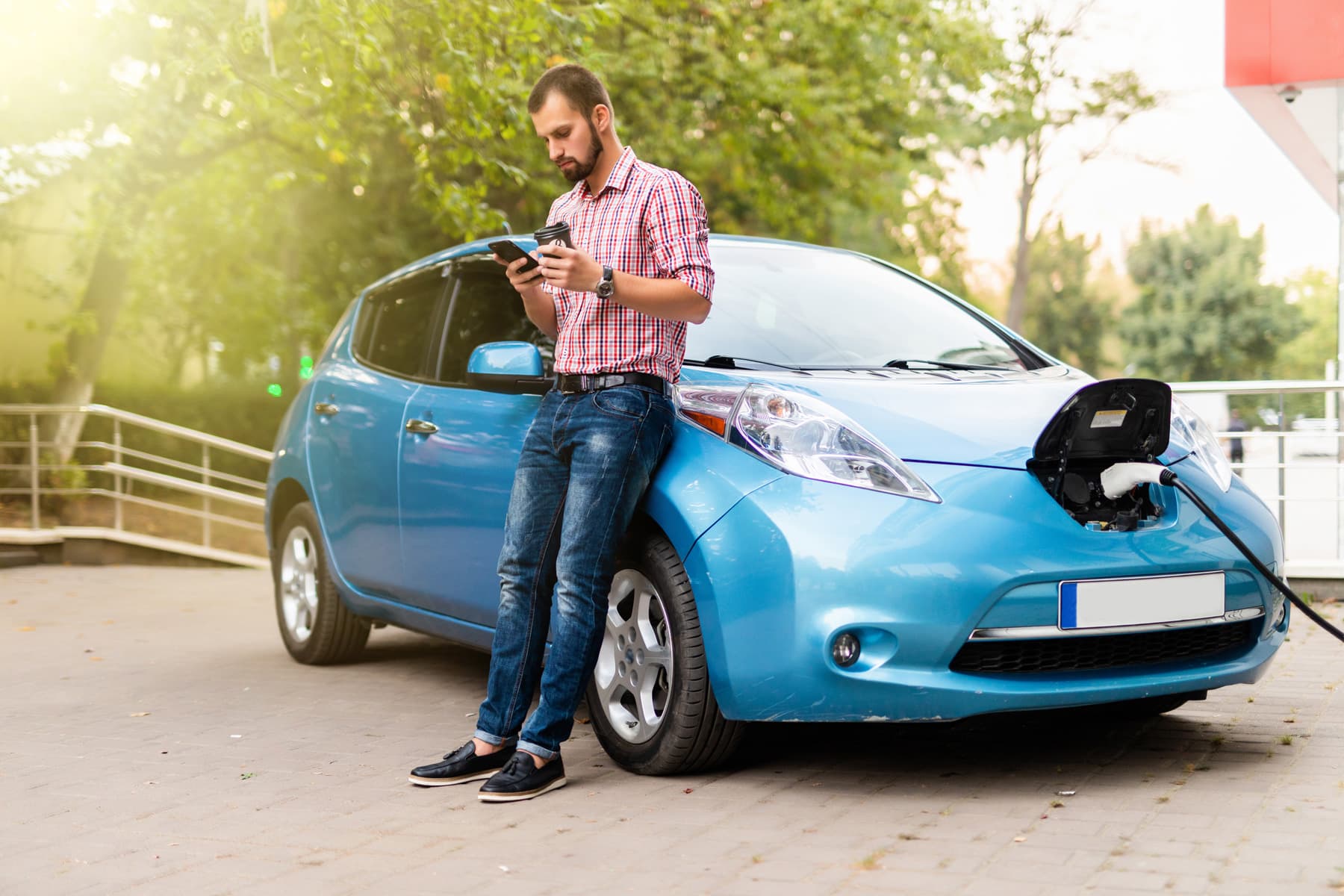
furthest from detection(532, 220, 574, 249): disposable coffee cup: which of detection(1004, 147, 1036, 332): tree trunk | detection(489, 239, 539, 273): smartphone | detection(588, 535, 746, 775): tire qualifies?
detection(1004, 147, 1036, 332): tree trunk

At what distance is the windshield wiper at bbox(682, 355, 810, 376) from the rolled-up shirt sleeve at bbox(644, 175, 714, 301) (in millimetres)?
369

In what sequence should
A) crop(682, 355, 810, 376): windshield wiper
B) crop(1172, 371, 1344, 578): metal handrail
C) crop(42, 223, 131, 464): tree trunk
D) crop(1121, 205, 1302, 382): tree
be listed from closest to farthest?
crop(682, 355, 810, 376): windshield wiper < crop(1172, 371, 1344, 578): metal handrail < crop(42, 223, 131, 464): tree trunk < crop(1121, 205, 1302, 382): tree

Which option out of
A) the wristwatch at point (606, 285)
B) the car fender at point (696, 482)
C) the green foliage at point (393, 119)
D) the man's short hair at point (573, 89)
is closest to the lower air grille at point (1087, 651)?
the car fender at point (696, 482)

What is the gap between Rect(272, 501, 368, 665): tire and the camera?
652 centimetres

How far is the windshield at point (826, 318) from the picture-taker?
4.66m

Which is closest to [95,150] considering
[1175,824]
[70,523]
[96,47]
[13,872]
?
[96,47]

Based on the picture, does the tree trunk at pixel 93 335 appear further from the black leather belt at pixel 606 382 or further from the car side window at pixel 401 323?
the black leather belt at pixel 606 382

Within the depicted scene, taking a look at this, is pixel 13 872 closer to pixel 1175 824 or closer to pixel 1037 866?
pixel 1037 866

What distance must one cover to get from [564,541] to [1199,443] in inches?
77.7

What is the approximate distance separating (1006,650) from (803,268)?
71.1 inches

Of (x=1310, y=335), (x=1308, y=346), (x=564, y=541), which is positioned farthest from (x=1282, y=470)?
(x=1310, y=335)

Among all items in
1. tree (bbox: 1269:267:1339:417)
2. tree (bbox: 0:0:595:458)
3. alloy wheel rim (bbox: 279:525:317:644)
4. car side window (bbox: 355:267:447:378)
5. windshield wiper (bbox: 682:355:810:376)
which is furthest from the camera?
tree (bbox: 1269:267:1339:417)

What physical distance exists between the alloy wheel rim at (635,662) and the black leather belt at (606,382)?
56 cm

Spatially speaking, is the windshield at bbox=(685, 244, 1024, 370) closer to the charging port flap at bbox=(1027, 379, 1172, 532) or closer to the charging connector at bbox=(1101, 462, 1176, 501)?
the charging port flap at bbox=(1027, 379, 1172, 532)
